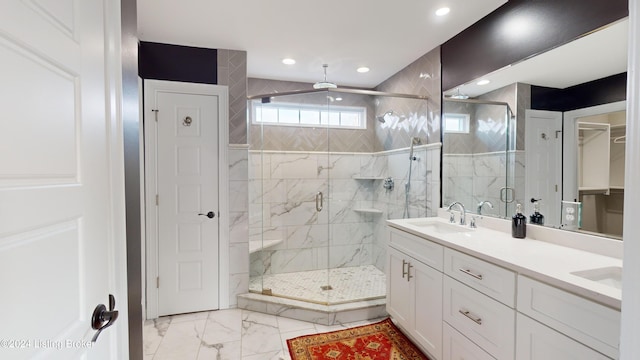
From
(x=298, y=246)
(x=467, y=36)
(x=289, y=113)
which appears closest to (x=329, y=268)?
(x=298, y=246)

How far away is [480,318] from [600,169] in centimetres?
103

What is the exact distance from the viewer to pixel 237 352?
211cm

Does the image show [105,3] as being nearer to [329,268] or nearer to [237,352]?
[237,352]

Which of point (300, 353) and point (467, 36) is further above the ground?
point (467, 36)

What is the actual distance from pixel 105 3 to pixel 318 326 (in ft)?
8.27

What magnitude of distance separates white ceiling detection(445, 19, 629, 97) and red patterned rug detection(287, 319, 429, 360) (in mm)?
2017

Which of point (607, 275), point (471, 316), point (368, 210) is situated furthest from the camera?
point (368, 210)

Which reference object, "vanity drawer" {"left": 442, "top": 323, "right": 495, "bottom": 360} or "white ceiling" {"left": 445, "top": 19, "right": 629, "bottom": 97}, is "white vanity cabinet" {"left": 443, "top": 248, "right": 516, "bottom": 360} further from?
"white ceiling" {"left": 445, "top": 19, "right": 629, "bottom": 97}

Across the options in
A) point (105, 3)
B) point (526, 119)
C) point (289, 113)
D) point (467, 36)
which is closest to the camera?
point (105, 3)

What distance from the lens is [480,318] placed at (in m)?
1.49

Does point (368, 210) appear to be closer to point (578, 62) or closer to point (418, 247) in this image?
point (418, 247)

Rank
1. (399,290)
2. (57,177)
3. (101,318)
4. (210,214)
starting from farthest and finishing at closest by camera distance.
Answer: (210,214), (399,290), (101,318), (57,177)

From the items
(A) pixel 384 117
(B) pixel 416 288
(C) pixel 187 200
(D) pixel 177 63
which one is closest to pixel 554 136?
(B) pixel 416 288

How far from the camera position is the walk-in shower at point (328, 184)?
3.10m
